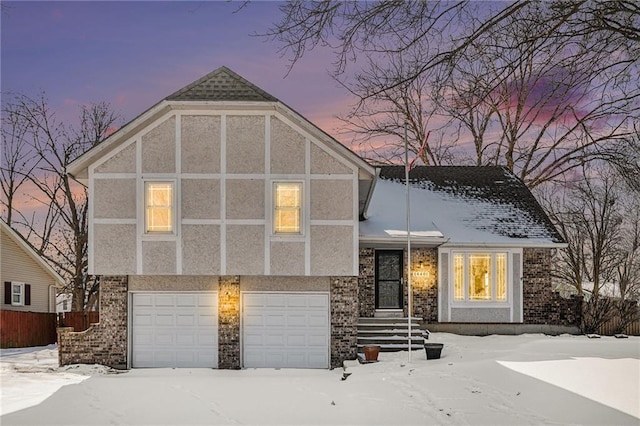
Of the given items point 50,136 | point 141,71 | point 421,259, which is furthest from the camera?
point 50,136

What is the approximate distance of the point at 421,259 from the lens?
2262 cm

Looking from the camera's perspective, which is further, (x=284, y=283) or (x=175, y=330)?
(x=284, y=283)

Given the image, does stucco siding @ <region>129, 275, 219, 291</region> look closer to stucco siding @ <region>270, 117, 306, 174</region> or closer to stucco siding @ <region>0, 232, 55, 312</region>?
stucco siding @ <region>270, 117, 306, 174</region>

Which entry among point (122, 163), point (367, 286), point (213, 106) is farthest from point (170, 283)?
point (367, 286)

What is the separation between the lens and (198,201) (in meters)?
19.0

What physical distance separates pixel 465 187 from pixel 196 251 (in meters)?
11.2

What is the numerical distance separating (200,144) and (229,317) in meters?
4.90

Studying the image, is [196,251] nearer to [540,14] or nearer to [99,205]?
[99,205]

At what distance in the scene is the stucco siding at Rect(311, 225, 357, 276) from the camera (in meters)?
19.0

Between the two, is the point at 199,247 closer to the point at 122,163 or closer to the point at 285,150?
the point at 122,163

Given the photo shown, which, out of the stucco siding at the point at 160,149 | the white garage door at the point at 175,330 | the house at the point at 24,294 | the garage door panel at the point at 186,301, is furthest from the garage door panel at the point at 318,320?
the house at the point at 24,294

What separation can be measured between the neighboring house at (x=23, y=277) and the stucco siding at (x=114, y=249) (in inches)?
406

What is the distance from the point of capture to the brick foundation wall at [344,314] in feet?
63.4

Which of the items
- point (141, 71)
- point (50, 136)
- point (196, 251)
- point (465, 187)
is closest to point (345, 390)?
point (196, 251)
